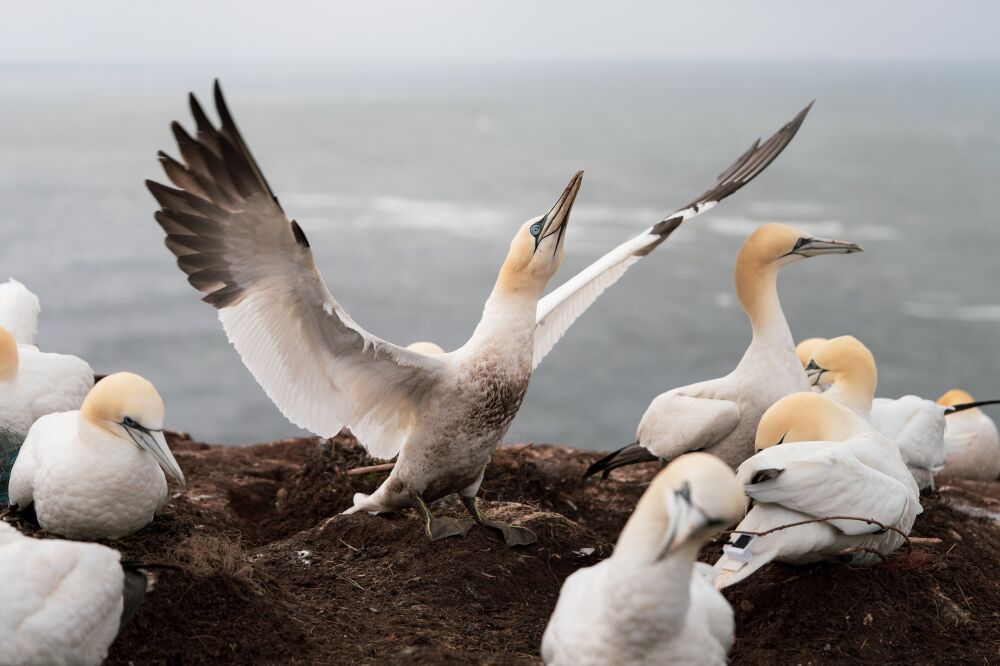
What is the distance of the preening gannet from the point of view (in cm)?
599

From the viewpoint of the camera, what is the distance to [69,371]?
6297 millimetres

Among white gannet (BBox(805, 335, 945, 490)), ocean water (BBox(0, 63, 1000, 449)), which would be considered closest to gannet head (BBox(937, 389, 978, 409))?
white gannet (BBox(805, 335, 945, 490))

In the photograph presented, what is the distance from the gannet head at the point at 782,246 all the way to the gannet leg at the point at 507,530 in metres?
2.12

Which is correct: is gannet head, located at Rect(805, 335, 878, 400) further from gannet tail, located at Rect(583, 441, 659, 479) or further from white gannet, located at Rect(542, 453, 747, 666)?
white gannet, located at Rect(542, 453, 747, 666)

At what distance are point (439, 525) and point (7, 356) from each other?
2.52 metres

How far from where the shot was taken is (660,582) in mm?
3324

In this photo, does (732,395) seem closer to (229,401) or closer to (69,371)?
(69,371)

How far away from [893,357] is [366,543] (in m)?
24.9

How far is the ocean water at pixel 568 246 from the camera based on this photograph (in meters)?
26.9

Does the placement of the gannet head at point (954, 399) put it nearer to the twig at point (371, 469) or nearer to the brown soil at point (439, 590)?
the brown soil at point (439, 590)

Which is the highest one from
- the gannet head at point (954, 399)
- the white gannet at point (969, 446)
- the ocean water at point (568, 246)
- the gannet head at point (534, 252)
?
the gannet head at point (534, 252)

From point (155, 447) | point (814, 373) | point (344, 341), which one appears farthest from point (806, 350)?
point (155, 447)

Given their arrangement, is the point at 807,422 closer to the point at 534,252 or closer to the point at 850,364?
the point at 850,364

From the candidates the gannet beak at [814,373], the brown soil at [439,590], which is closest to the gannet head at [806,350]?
the gannet beak at [814,373]
